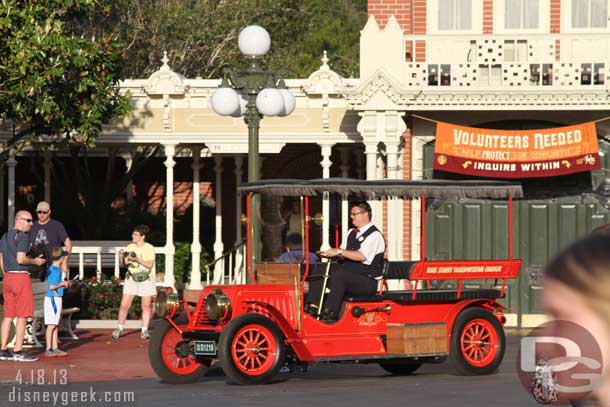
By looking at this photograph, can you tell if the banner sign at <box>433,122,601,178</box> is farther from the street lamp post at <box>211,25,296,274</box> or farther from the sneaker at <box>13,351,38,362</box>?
the sneaker at <box>13,351,38,362</box>

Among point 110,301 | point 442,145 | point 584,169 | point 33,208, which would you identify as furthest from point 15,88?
point 33,208

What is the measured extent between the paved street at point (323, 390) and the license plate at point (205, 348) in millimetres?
314

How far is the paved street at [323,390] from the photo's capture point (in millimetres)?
10898

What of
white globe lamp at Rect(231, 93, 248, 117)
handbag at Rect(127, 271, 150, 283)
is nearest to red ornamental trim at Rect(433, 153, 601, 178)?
handbag at Rect(127, 271, 150, 283)

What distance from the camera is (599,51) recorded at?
20.6 metres

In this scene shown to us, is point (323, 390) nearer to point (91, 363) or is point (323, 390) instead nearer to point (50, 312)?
point (91, 363)

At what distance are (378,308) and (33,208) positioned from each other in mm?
16430

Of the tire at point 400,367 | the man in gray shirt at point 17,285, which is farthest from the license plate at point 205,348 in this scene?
the man in gray shirt at point 17,285

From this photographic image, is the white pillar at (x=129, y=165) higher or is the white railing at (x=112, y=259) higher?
the white pillar at (x=129, y=165)

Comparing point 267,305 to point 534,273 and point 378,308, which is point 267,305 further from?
point 534,273

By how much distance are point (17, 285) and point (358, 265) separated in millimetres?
3894

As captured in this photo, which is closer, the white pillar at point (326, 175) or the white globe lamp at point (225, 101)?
the white globe lamp at point (225, 101)

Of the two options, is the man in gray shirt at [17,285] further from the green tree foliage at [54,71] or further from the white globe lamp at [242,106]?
the green tree foliage at [54,71]

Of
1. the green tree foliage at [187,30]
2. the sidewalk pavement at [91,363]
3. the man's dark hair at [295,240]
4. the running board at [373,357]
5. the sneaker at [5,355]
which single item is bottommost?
the sidewalk pavement at [91,363]
